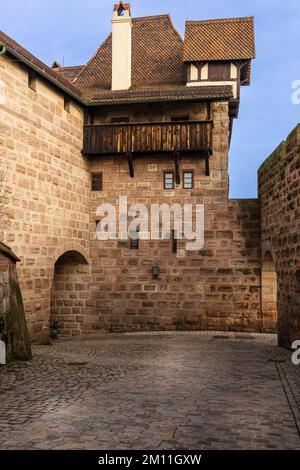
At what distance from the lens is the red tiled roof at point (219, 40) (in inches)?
722

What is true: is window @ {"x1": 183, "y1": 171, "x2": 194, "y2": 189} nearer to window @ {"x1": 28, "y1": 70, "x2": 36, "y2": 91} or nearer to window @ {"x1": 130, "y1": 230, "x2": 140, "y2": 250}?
window @ {"x1": 130, "y1": 230, "x2": 140, "y2": 250}

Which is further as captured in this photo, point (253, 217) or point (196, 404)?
point (253, 217)

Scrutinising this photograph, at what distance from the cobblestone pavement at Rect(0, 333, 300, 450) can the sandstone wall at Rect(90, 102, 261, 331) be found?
4284 mm

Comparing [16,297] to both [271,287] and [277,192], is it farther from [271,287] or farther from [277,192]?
[271,287]

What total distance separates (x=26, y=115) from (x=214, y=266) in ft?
24.5

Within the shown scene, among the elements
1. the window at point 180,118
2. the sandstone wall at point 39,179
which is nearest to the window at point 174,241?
the sandstone wall at point 39,179

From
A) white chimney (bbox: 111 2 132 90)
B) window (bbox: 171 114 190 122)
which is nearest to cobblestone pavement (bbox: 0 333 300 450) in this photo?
window (bbox: 171 114 190 122)

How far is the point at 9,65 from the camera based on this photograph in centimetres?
1172

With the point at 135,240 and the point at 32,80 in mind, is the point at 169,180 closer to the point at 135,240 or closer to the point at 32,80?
the point at 135,240

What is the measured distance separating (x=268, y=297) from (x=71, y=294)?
6.55m

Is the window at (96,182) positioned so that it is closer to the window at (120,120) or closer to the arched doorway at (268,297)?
the window at (120,120)

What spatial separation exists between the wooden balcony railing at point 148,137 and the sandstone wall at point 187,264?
2.33ft

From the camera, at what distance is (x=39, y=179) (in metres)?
13.0
